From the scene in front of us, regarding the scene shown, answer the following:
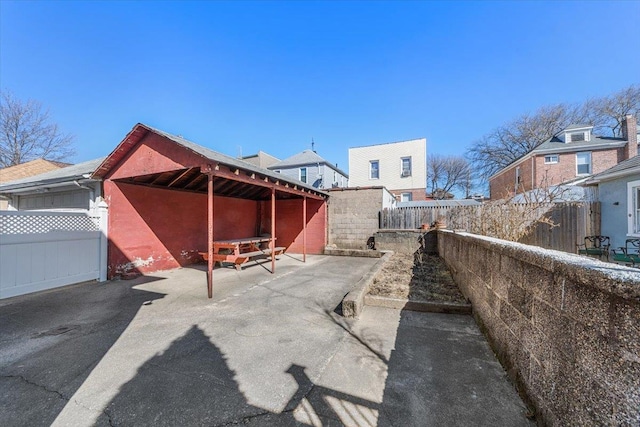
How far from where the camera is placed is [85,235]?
6109 millimetres

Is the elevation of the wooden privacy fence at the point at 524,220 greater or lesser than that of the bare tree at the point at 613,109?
lesser

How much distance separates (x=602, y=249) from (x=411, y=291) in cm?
773

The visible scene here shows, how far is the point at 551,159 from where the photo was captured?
647 inches

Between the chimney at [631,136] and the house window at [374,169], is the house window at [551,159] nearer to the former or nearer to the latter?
the chimney at [631,136]

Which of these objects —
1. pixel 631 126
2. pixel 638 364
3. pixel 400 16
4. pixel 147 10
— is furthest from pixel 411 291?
pixel 631 126

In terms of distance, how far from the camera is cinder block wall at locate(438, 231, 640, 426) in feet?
3.48

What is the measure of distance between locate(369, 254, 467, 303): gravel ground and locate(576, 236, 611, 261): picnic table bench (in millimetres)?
4395

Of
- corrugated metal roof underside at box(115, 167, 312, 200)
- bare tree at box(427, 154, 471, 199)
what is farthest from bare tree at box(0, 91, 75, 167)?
bare tree at box(427, 154, 471, 199)

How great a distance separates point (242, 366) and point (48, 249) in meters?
6.02

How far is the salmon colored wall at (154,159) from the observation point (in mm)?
5398

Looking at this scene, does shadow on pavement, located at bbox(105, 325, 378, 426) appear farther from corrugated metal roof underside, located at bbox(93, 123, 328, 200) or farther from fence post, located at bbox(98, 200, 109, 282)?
fence post, located at bbox(98, 200, 109, 282)

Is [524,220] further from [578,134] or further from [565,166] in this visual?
[578,134]

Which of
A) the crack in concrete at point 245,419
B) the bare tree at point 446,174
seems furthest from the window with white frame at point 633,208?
the bare tree at point 446,174

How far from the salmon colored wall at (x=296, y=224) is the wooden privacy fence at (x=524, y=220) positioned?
9.07 ft
